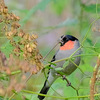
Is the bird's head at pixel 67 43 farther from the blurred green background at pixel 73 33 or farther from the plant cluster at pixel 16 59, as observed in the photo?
the plant cluster at pixel 16 59

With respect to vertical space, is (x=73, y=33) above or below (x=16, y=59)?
below

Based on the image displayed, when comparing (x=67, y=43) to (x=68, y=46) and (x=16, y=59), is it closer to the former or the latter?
(x=68, y=46)

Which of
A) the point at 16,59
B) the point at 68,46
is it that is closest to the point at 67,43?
the point at 68,46

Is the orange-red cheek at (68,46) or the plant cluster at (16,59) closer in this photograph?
the plant cluster at (16,59)

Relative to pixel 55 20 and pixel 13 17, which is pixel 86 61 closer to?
pixel 13 17

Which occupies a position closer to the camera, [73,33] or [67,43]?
[67,43]

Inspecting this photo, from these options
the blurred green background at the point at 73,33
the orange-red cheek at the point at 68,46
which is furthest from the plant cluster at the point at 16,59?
the orange-red cheek at the point at 68,46

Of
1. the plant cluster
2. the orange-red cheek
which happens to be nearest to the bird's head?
the orange-red cheek

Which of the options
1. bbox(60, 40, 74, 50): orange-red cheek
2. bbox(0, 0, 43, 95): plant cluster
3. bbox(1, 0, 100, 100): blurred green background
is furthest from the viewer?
bbox(60, 40, 74, 50): orange-red cheek

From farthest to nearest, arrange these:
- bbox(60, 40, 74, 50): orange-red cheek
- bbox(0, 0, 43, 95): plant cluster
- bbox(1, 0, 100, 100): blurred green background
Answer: bbox(60, 40, 74, 50): orange-red cheek
bbox(1, 0, 100, 100): blurred green background
bbox(0, 0, 43, 95): plant cluster

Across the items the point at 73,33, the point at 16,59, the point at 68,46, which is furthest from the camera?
the point at 73,33

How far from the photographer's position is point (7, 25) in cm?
A: 131

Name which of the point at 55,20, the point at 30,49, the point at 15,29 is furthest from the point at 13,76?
the point at 55,20

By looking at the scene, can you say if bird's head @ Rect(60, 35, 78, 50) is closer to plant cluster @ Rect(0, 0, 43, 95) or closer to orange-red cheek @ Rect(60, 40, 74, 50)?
orange-red cheek @ Rect(60, 40, 74, 50)
